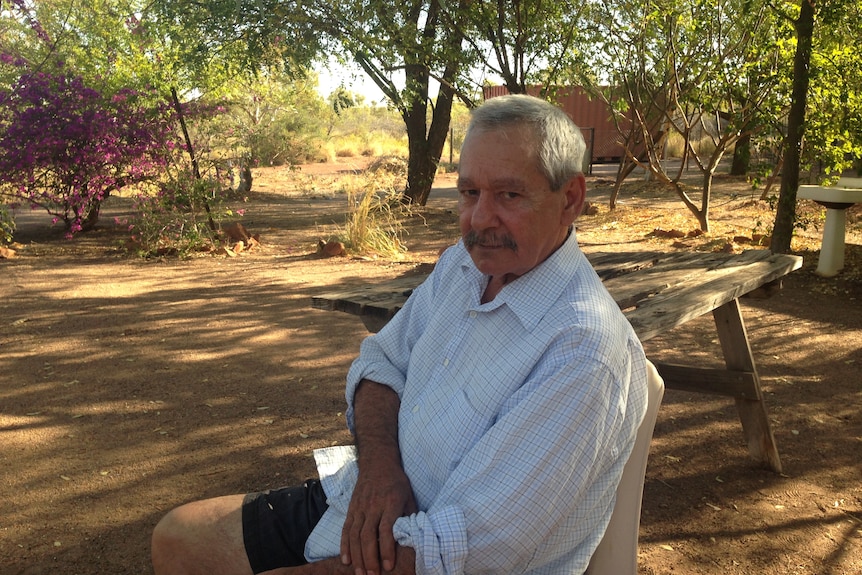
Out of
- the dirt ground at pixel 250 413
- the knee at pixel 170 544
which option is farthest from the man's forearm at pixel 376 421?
the dirt ground at pixel 250 413

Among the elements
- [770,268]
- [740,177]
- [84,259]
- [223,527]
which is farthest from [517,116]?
[740,177]

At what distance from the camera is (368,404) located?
6.44ft

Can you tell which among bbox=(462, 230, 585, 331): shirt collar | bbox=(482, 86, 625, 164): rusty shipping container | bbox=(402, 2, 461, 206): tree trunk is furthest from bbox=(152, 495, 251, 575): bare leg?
bbox=(482, 86, 625, 164): rusty shipping container

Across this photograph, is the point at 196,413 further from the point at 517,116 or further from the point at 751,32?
the point at 751,32

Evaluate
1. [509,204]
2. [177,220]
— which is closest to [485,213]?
[509,204]

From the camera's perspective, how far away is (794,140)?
709 cm

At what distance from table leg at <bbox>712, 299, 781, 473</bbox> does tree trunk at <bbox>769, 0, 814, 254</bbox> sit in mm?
4147

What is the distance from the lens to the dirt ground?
2898 mm

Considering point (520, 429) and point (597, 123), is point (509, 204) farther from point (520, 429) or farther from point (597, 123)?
point (597, 123)

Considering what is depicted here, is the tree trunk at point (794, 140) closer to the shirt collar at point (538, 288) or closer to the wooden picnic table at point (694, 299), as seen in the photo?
the wooden picnic table at point (694, 299)

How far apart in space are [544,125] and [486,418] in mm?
609

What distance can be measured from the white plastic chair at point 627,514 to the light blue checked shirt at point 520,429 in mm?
76

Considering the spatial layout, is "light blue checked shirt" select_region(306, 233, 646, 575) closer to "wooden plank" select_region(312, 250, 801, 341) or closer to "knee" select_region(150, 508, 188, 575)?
"knee" select_region(150, 508, 188, 575)

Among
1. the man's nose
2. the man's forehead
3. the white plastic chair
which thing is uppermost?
the man's forehead
